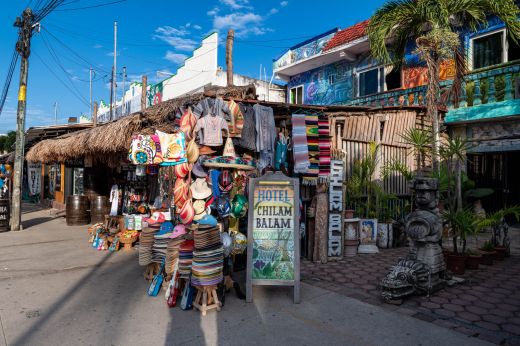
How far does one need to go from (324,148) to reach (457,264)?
124 inches

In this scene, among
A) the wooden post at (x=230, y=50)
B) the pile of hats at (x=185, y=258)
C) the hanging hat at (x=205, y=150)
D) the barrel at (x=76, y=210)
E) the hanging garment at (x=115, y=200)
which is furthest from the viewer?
the barrel at (x=76, y=210)

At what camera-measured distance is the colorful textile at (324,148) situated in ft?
22.5

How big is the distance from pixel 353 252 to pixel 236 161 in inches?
125

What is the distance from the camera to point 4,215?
9.95 meters

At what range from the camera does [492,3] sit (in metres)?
7.08

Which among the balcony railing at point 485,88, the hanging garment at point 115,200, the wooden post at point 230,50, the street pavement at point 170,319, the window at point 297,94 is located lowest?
the street pavement at point 170,319

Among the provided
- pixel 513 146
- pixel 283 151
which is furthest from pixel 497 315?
pixel 513 146

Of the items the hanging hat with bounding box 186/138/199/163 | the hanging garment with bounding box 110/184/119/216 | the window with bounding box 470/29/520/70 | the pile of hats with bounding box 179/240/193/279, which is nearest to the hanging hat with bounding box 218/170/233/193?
the hanging hat with bounding box 186/138/199/163

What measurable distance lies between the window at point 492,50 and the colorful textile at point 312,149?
7.03 metres

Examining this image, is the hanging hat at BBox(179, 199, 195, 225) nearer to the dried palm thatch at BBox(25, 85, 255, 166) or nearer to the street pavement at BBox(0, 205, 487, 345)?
the street pavement at BBox(0, 205, 487, 345)

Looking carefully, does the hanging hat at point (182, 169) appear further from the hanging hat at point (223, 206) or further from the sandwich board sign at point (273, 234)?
the sandwich board sign at point (273, 234)

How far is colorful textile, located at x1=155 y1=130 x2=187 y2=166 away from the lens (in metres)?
Answer: 6.11

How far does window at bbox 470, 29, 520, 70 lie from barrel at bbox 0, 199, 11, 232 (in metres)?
14.9

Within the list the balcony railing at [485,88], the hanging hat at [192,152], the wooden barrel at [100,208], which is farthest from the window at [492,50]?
the wooden barrel at [100,208]
